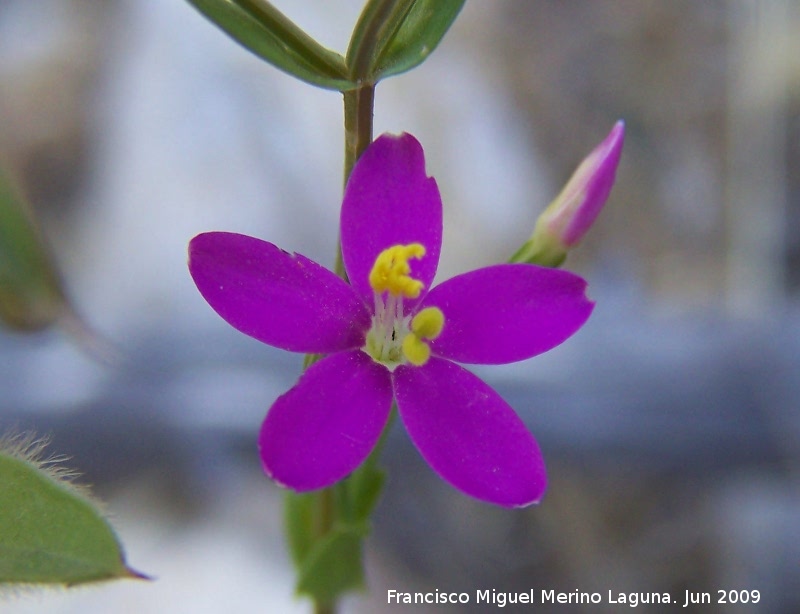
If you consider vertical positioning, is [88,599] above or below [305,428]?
below

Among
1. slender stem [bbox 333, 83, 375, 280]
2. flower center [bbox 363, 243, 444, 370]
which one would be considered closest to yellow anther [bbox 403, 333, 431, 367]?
flower center [bbox 363, 243, 444, 370]

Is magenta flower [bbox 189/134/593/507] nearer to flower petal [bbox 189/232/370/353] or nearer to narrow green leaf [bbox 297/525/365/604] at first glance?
flower petal [bbox 189/232/370/353]

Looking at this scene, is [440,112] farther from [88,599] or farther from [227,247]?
[227,247]

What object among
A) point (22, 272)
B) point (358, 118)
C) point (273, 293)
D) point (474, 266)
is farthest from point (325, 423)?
point (474, 266)

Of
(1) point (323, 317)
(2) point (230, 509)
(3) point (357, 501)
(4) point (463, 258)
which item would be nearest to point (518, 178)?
(4) point (463, 258)

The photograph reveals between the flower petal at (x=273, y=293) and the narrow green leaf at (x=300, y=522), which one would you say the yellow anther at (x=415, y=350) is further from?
the narrow green leaf at (x=300, y=522)

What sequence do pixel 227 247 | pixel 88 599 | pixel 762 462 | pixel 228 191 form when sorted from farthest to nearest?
1. pixel 228 191
2. pixel 762 462
3. pixel 88 599
4. pixel 227 247

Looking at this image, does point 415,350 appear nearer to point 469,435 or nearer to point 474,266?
point 469,435
